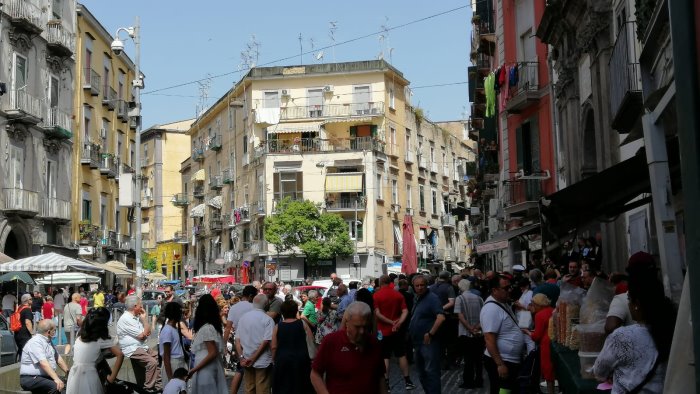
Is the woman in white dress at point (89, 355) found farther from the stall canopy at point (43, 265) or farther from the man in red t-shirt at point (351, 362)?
the stall canopy at point (43, 265)

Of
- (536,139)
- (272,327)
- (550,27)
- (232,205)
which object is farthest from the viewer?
(232,205)

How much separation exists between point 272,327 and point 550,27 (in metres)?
13.7

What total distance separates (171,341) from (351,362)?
4940 millimetres

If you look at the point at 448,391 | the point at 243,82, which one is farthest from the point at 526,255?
the point at 243,82

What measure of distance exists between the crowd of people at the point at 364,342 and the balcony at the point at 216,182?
54.6 meters

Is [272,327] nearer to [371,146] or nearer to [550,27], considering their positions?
[550,27]

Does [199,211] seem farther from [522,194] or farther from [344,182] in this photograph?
[522,194]

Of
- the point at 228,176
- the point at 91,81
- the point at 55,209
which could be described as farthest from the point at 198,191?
the point at 55,209

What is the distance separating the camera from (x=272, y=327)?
448 inches

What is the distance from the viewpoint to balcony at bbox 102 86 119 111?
46.0m

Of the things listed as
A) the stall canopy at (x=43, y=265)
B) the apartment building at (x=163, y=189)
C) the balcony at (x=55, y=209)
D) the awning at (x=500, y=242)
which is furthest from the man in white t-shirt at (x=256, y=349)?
the apartment building at (x=163, y=189)

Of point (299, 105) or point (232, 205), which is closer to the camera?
point (299, 105)

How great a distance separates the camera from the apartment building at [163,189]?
8856 centimetres

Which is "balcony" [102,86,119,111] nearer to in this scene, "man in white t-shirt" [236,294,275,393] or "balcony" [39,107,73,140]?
"balcony" [39,107,73,140]
